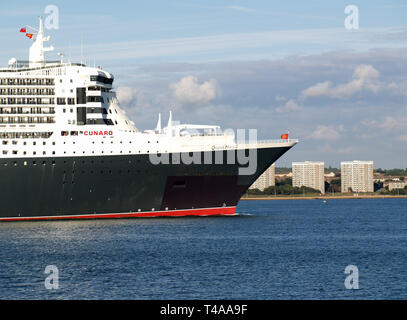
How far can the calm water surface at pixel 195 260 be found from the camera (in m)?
31.0

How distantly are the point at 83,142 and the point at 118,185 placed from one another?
198 inches

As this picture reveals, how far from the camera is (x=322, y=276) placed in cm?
3462

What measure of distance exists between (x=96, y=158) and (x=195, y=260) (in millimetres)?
24734

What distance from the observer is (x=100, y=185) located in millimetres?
62312

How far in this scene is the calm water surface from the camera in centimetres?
3102

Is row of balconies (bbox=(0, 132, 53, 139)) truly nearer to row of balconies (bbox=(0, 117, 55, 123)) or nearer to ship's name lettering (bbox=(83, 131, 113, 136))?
row of balconies (bbox=(0, 117, 55, 123))

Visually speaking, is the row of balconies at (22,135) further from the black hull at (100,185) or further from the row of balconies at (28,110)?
the black hull at (100,185)

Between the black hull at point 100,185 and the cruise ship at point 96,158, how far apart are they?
3.5 inches

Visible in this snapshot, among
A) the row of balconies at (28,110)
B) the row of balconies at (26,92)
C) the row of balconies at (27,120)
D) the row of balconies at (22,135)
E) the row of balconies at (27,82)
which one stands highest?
the row of balconies at (27,82)

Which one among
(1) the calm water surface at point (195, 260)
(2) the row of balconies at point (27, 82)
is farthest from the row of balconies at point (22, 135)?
(1) the calm water surface at point (195, 260)

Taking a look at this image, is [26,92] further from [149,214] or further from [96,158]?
[149,214]

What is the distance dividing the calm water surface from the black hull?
1.83m
